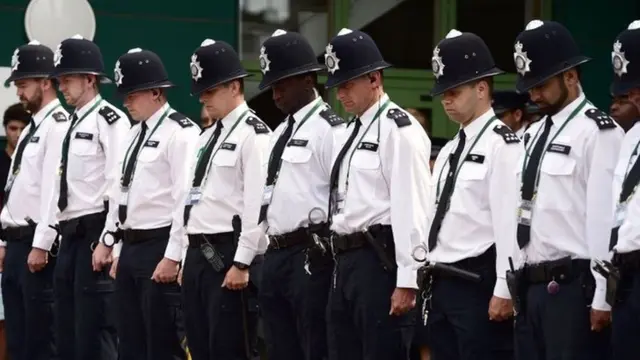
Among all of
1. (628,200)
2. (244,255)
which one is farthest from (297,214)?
(628,200)

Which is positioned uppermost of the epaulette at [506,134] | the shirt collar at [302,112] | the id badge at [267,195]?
the shirt collar at [302,112]

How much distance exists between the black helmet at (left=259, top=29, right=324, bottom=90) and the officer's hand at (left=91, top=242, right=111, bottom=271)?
1769 millimetres

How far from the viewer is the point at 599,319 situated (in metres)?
5.88

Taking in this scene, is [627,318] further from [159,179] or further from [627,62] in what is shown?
[159,179]

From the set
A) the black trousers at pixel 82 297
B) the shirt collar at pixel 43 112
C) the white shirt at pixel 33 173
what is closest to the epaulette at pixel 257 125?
the black trousers at pixel 82 297

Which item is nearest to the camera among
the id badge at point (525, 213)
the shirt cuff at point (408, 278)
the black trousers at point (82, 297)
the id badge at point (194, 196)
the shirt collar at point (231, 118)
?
the id badge at point (525, 213)

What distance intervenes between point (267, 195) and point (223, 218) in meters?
0.43

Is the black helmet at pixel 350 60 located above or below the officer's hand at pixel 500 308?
above

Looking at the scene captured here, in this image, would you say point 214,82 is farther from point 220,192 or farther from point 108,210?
point 108,210

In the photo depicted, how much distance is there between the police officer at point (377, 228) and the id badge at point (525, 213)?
26.4 inches

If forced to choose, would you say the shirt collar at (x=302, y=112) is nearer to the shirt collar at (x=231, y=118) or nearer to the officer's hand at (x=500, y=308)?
the shirt collar at (x=231, y=118)

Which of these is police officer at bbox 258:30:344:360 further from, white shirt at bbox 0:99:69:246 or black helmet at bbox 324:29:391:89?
white shirt at bbox 0:99:69:246

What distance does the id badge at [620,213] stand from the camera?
5785mm

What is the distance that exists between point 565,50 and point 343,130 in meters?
1.52
